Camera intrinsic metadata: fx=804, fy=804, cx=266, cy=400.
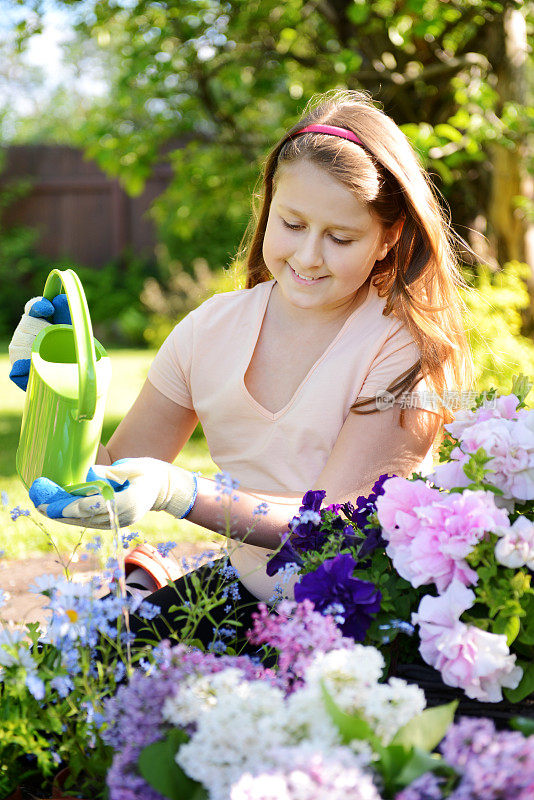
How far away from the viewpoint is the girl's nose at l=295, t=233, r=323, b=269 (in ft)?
5.45

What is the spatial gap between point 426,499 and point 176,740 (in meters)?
0.46

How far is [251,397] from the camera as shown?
1.84 metres

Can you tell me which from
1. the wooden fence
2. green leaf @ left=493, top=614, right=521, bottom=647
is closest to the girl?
green leaf @ left=493, top=614, right=521, bottom=647

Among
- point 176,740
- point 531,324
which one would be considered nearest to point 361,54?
point 531,324

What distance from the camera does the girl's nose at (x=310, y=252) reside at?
1661 millimetres

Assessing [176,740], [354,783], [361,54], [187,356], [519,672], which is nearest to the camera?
[354,783]

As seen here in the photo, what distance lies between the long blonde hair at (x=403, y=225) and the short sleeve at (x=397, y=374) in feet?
0.06

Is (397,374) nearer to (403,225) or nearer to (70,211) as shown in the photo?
(403,225)

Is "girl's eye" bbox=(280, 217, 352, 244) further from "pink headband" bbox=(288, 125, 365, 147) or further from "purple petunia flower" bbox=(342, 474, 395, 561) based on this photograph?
"purple petunia flower" bbox=(342, 474, 395, 561)

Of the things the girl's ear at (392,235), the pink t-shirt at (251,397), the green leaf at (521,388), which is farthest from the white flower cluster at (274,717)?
the girl's ear at (392,235)

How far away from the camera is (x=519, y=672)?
3.38 ft

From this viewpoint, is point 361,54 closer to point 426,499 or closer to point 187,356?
point 187,356

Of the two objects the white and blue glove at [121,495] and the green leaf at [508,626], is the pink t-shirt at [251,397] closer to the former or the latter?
the white and blue glove at [121,495]

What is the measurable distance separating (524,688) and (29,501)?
3.12m
